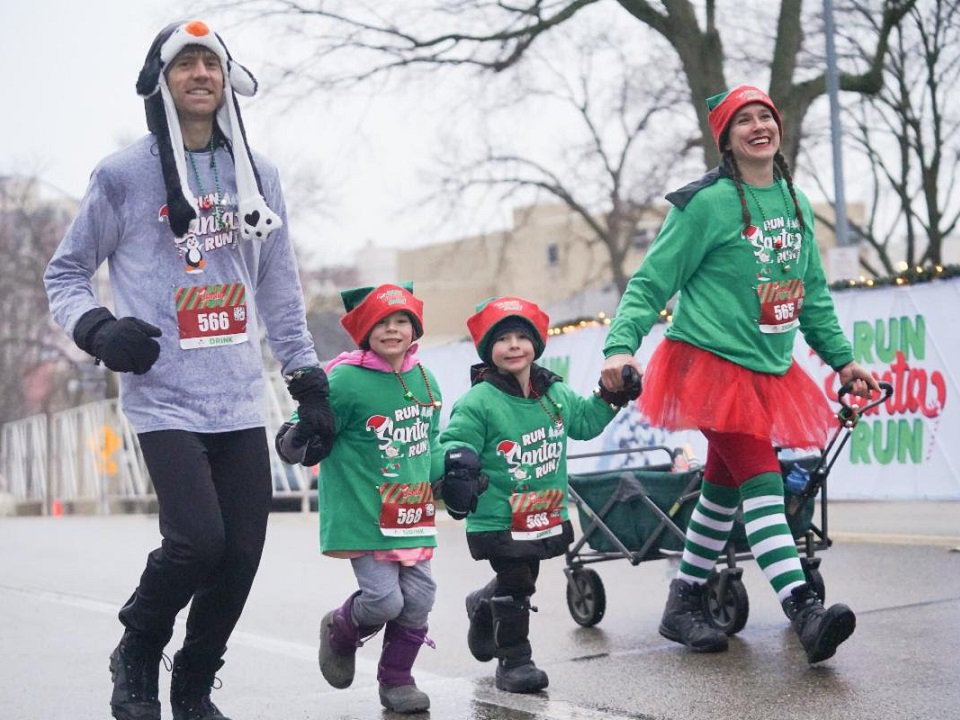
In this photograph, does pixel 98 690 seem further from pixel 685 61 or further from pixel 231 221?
pixel 685 61

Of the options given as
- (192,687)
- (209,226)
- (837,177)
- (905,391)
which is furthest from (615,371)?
(837,177)

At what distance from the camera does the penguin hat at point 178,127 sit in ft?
14.8

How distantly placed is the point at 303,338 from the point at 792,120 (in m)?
14.4

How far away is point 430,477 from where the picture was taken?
5.38 m

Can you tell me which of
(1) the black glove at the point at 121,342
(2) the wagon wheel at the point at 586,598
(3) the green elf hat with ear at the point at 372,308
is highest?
(3) the green elf hat with ear at the point at 372,308

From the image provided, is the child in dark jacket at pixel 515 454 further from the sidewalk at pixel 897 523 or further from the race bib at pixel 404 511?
the sidewalk at pixel 897 523

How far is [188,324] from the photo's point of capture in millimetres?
4527

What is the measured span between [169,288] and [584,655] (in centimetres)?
256

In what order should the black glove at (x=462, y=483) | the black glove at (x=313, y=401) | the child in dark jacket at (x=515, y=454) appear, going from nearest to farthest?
1. the black glove at (x=313, y=401)
2. the black glove at (x=462, y=483)
3. the child in dark jacket at (x=515, y=454)

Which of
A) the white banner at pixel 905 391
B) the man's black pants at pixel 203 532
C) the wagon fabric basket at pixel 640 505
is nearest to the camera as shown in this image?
the man's black pants at pixel 203 532

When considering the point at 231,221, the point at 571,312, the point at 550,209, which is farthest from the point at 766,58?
the point at 550,209

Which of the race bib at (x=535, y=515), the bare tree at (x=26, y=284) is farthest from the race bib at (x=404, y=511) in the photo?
the bare tree at (x=26, y=284)

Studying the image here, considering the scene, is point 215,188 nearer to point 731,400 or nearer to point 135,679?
point 135,679

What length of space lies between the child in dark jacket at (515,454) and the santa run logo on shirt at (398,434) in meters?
0.13
